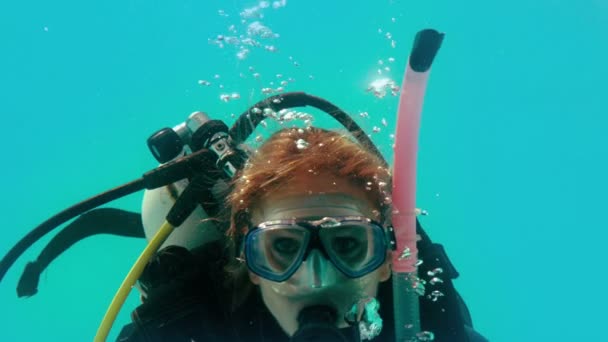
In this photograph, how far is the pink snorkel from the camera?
7.01 feet

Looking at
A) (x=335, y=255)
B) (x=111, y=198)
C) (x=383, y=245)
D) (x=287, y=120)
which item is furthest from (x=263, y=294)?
(x=287, y=120)

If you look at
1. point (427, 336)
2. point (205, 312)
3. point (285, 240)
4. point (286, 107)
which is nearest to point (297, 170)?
point (285, 240)

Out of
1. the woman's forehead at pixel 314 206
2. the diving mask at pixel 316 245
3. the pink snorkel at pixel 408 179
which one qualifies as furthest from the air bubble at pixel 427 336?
the woman's forehead at pixel 314 206

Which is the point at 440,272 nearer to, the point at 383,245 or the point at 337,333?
the point at 383,245

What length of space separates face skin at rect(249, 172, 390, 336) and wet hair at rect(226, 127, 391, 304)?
5 centimetres

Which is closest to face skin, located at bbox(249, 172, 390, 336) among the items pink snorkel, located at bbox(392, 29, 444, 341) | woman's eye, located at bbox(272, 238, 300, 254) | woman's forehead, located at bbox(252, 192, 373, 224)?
woman's forehead, located at bbox(252, 192, 373, 224)

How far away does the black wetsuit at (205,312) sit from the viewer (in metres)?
2.76

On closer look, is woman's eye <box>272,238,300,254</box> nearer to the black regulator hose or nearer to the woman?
the woman

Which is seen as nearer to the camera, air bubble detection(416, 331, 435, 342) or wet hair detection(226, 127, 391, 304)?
wet hair detection(226, 127, 391, 304)

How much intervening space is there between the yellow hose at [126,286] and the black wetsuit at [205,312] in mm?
92

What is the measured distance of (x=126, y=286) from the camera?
111 inches

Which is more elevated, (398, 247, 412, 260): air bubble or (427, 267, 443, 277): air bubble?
(427, 267, 443, 277): air bubble

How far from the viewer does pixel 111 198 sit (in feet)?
9.23

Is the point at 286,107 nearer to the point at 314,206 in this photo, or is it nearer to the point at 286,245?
the point at 314,206
